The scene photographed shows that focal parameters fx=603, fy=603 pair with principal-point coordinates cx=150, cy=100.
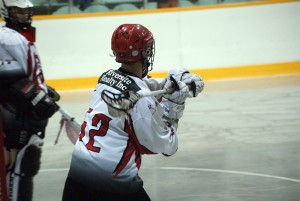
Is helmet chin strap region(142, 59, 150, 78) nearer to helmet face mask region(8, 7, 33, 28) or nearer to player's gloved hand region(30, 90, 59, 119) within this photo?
player's gloved hand region(30, 90, 59, 119)

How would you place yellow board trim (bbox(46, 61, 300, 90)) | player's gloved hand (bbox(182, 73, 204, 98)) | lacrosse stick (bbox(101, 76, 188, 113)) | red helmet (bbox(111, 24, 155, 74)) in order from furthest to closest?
yellow board trim (bbox(46, 61, 300, 90))
player's gloved hand (bbox(182, 73, 204, 98))
red helmet (bbox(111, 24, 155, 74))
lacrosse stick (bbox(101, 76, 188, 113))

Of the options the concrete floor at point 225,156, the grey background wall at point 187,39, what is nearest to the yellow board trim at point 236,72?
the grey background wall at point 187,39

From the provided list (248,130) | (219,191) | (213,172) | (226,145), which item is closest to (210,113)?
(248,130)

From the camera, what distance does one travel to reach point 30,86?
304 cm

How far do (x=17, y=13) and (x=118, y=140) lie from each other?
1.34m

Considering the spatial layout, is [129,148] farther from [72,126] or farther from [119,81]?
[72,126]

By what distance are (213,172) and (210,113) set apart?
2.41m

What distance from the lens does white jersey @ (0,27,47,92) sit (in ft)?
9.89

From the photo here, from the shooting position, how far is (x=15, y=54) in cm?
303

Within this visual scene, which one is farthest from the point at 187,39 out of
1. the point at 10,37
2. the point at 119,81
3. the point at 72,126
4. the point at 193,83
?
the point at 119,81

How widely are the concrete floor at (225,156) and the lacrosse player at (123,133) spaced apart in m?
1.71

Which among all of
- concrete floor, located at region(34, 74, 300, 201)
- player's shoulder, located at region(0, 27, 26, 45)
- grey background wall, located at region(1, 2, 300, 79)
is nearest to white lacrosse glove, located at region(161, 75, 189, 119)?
player's shoulder, located at region(0, 27, 26, 45)

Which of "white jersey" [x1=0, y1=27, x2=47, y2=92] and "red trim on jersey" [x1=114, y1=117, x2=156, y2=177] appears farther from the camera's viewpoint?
"white jersey" [x1=0, y1=27, x2=47, y2=92]

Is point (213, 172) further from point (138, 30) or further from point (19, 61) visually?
point (138, 30)
